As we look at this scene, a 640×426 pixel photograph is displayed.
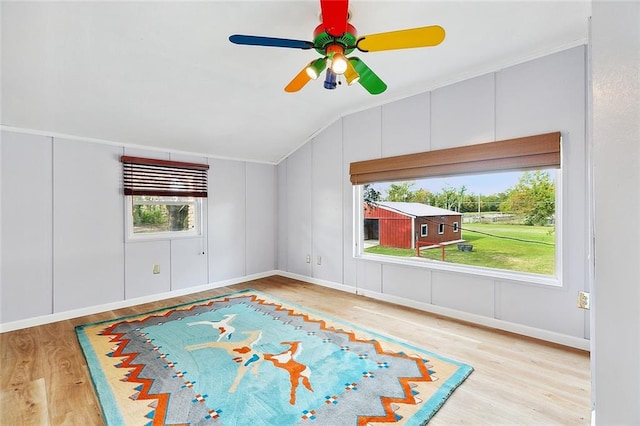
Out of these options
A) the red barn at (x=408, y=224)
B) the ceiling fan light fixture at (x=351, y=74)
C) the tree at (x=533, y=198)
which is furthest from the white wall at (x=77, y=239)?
the tree at (x=533, y=198)

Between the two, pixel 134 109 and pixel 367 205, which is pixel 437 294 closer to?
pixel 367 205

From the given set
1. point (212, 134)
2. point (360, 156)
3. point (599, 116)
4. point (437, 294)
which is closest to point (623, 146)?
point (599, 116)

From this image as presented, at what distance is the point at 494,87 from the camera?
296 centimetres

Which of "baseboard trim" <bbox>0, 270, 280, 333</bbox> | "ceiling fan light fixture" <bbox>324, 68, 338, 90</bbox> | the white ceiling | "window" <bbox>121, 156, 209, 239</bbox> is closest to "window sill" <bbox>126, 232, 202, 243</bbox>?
"window" <bbox>121, 156, 209, 239</bbox>

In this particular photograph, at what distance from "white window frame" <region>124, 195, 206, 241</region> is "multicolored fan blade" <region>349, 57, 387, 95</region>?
3.08 m

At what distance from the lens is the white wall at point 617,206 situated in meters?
0.50

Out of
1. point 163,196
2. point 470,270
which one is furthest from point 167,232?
point 470,270

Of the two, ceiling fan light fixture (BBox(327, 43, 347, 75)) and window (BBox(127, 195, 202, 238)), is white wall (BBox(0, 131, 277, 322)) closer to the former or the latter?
window (BBox(127, 195, 202, 238))

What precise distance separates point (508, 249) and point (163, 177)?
4.22 metres

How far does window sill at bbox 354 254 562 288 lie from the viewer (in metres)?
2.75

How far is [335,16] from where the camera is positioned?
1672 mm

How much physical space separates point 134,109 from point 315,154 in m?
A: 2.44

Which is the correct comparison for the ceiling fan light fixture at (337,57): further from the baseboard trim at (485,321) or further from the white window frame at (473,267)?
the baseboard trim at (485,321)

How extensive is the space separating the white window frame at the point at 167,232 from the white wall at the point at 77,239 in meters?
0.06
